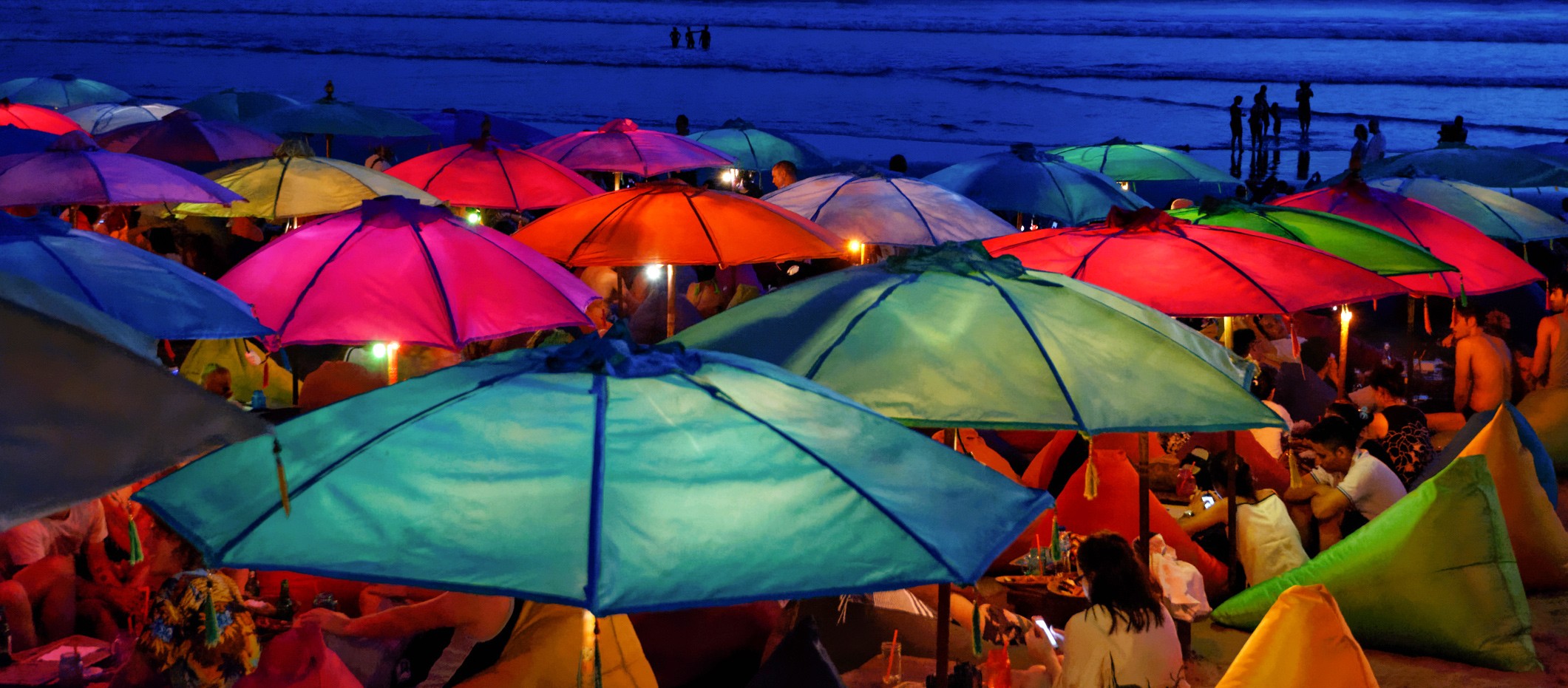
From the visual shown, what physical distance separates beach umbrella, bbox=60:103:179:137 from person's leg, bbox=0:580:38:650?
41.7 ft

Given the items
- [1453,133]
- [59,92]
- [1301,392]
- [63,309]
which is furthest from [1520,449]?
[59,92]

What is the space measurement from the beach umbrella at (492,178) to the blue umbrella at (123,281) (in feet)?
15.7

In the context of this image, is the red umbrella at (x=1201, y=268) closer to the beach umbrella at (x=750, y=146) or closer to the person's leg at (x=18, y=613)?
the person's leg at (x=18, y=613)

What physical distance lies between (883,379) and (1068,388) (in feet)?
2.14

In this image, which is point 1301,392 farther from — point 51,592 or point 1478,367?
point 51,592

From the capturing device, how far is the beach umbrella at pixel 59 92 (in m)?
19.3

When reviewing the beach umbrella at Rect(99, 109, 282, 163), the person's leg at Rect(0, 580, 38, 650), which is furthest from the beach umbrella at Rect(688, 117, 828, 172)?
the person's leg at Rect(0, 580, 38, 650)

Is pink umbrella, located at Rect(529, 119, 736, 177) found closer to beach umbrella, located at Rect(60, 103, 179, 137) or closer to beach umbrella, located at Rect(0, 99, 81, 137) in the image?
beach umbrella, located at Rect(0, 99, 81, 137)

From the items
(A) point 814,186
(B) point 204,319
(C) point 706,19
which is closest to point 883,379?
(B) point 204,319

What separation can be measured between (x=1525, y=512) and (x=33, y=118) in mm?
14517

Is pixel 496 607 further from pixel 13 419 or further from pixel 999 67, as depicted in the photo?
pixel 999 67

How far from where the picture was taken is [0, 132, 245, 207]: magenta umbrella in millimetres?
8336

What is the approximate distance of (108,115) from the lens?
1709 cm

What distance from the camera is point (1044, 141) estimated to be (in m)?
37.8
